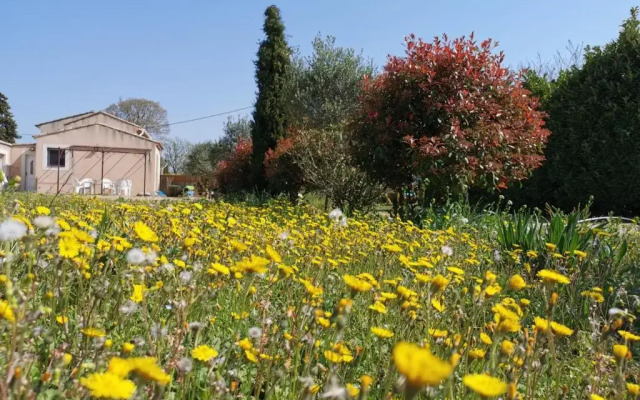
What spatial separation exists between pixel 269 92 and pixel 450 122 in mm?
9182

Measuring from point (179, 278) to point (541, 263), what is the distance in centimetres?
339

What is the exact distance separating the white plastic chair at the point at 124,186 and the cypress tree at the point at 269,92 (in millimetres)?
9924

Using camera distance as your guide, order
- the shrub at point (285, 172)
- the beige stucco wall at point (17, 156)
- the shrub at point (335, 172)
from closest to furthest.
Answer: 1. the shrub at point (335, 172)
2. the shrub at point (285, 172)
3. the beige stucco wall at point (17, 156)

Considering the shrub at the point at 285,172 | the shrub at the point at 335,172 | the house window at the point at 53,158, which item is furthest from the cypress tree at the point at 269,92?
the house window at the point at 53,158

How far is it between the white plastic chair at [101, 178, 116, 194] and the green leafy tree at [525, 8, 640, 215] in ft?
62.1

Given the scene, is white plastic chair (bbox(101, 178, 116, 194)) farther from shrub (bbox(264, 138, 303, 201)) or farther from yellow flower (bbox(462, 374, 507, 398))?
yellow flower (bbox(462, 374, 507, 398))

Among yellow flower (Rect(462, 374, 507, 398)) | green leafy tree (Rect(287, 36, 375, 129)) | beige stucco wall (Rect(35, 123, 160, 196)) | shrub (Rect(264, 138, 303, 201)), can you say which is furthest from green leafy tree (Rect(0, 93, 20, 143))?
yellow flower (Rect(462, 374, 507, 398))

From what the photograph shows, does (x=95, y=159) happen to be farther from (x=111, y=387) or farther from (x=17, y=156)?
(x=111, y=387)

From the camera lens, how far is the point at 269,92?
15.2m

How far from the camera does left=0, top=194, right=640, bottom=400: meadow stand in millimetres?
1186

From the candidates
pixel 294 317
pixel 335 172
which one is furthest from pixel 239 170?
pixel 294 317

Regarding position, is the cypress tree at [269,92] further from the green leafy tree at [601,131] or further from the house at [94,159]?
the house at [94,159]

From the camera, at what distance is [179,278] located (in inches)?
83.5

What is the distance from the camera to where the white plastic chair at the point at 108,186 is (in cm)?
2312
